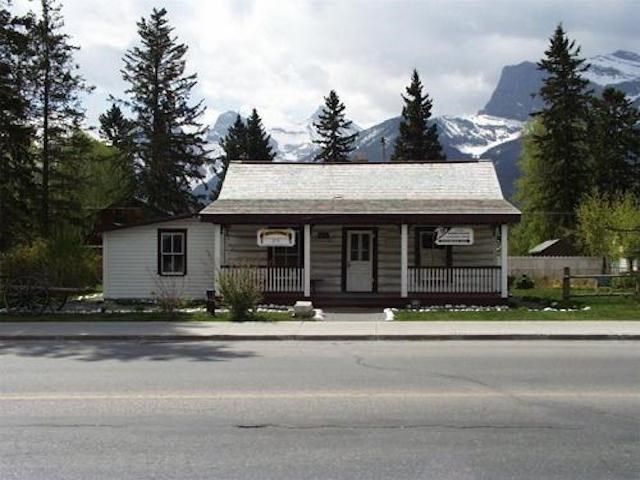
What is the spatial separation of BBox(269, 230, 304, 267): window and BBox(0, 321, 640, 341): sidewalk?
7.85 meters

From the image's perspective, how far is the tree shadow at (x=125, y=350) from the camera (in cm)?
1301

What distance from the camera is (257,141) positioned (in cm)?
7044

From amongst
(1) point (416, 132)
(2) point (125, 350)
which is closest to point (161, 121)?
(1) point (416, 132)

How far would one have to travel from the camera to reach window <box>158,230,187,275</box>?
86.9 feet

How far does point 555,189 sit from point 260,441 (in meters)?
52.6

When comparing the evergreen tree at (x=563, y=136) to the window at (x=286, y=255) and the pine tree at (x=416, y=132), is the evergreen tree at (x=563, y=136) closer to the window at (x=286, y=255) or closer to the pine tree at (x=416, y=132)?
the pine tree at (x=416, y=132)

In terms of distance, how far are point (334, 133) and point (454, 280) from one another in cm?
5205

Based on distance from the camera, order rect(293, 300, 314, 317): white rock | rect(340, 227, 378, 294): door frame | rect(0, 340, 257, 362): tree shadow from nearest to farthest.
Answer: rect(0, 340, 257, 362): tree shadow
rect(293, 300, 314, 317): white rock
rect(340, 227, 378, 294): door frame

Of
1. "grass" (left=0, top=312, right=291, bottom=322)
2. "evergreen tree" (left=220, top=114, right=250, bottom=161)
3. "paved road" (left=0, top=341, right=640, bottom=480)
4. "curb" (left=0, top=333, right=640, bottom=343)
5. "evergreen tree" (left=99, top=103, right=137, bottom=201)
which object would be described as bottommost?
"paved road" (left=0, top=341, right=640, bottom=480)

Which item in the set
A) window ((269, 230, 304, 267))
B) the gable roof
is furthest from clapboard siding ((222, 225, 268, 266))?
the gable roof

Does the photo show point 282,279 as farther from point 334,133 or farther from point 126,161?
point 334,133

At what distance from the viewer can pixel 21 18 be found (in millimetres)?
33750

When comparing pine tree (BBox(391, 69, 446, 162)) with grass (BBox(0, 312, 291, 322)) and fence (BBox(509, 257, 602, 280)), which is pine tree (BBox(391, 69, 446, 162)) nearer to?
fence (BBox(509, 257, 602, 280))

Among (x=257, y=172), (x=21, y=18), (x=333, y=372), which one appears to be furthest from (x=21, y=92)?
(x=333, y=372)
